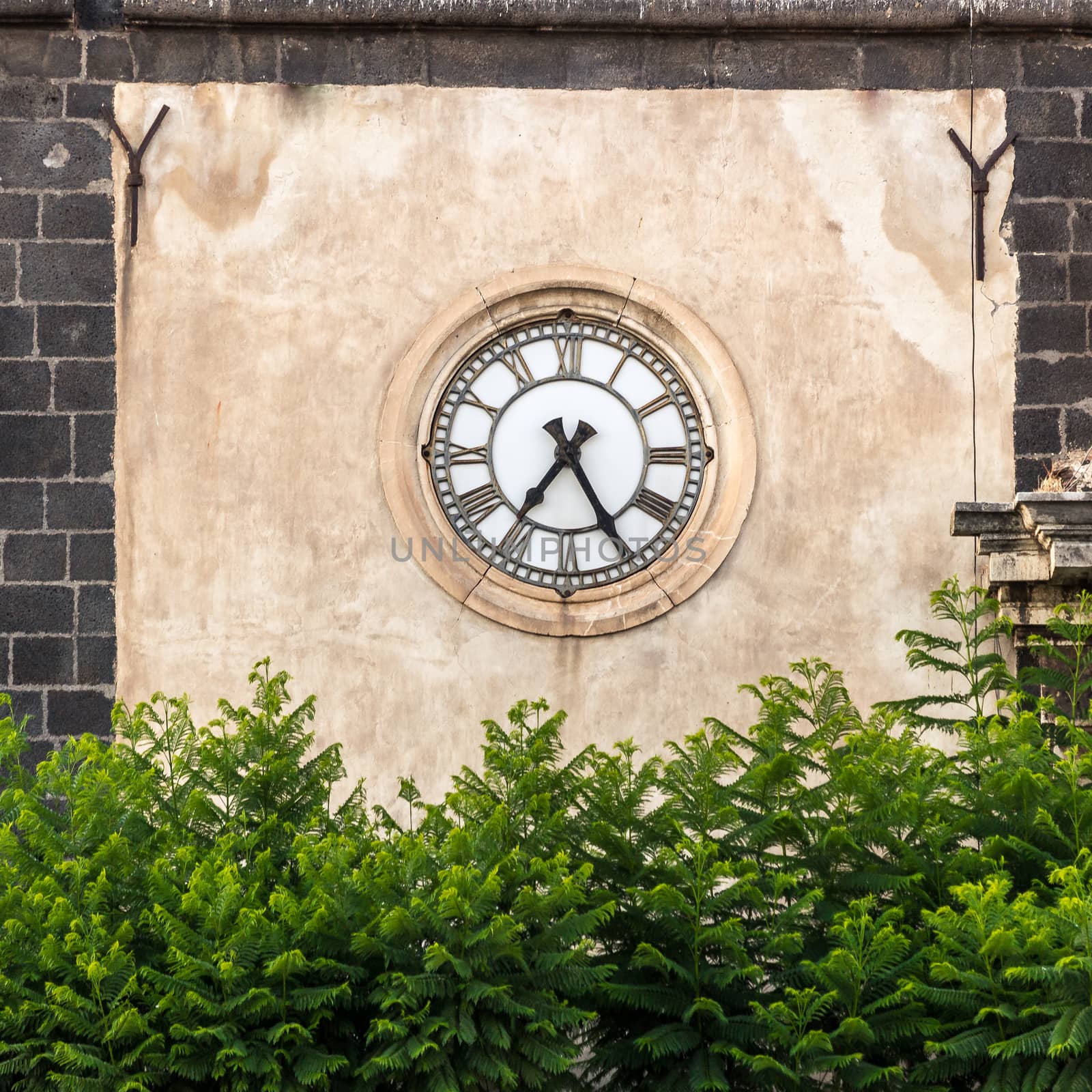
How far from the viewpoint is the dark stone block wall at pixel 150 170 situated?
33.7 ft

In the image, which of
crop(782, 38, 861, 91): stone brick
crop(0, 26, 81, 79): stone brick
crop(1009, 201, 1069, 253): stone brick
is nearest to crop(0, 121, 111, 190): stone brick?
crop(0, 26, 81, 79): stone brick

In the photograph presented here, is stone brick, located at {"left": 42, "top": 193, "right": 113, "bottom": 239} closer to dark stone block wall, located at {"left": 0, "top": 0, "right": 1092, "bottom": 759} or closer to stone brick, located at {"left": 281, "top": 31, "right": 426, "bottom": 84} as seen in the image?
dark stone block wall, located at {"left": 0, "top": 0, "right": 1092, "bottom": 759}

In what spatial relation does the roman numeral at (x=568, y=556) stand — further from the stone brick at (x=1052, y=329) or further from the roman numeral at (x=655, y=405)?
the stone brick at (x=1052, y=329)

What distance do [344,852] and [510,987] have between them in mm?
707

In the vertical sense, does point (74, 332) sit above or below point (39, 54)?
below

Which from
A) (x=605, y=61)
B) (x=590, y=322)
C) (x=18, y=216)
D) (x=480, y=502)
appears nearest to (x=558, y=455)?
(x=480, y=502)

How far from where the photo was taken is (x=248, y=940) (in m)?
6.54

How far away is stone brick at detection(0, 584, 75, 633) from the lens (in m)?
10.2

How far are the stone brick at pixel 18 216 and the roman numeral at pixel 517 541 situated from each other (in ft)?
8.51

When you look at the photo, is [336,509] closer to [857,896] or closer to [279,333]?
[279,333]

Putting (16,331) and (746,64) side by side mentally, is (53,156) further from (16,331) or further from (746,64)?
(746,64)

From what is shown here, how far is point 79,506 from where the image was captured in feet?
33.8

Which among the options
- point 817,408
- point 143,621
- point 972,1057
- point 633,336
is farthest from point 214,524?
point 972,1057

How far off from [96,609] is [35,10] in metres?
2.81
